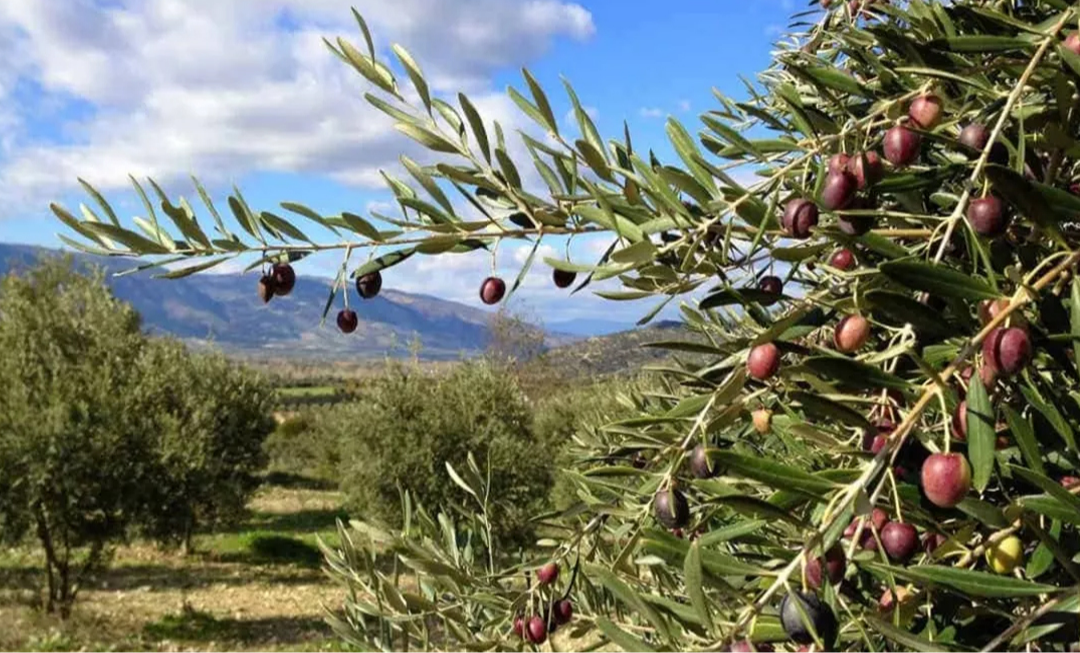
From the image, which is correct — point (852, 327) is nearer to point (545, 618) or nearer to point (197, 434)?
point (545, 618)

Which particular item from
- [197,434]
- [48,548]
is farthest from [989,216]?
[197,434]

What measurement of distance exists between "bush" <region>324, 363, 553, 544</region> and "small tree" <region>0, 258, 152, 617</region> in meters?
4.61

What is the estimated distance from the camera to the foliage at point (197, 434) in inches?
613

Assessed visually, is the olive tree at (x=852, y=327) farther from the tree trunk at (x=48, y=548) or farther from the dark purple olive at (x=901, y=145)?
the tree trunk at (x=48, y=548)

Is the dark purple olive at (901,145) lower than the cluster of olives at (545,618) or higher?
higher

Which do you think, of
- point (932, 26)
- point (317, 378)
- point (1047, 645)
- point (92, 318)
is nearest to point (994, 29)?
point (932, 26)

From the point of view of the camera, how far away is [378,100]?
1.43 metres

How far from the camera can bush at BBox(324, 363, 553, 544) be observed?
54.3 ft

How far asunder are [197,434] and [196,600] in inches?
127

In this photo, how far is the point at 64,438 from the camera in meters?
13.4

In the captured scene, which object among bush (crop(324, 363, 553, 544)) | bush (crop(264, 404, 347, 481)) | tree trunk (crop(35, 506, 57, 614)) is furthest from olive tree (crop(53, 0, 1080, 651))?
bush (crop(264, 404, 347, 481))

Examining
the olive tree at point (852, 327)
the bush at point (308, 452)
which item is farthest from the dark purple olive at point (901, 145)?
the bush at point (308, 452)

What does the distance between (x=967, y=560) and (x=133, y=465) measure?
1510 centimetres

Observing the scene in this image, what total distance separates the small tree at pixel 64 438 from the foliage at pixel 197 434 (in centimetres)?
59
